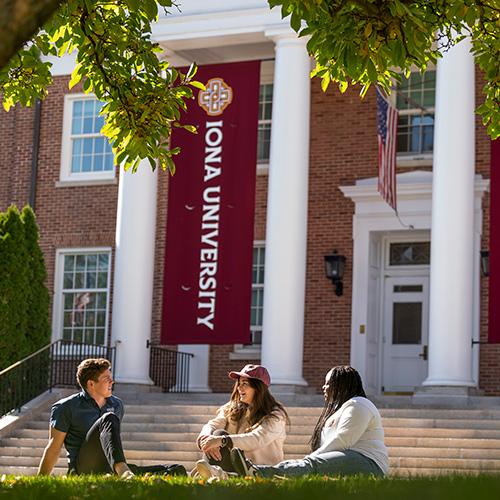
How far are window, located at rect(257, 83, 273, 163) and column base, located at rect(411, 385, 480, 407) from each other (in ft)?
21.9

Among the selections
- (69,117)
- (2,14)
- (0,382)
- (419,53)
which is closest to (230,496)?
(2,14)

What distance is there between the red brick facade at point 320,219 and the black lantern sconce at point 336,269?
188 millimetres

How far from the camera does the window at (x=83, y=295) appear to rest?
25.2m

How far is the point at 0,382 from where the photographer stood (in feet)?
64.7

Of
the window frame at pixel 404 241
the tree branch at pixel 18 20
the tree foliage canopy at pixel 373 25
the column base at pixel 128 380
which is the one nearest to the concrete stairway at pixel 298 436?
the column base at pixel 128 380

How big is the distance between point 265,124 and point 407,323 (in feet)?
14.8

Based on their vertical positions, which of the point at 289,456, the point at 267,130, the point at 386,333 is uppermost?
the point at 267,130

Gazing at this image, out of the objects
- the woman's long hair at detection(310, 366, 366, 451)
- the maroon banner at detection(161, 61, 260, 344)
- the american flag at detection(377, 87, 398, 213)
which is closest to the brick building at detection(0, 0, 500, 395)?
the maroon banner at detection(161, 61, 260, 344)

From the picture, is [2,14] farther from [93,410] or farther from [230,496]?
[93,410]

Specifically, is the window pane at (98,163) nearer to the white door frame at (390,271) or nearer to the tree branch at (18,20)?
the white door frame at (390,271)

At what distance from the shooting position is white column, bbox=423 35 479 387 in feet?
63.1

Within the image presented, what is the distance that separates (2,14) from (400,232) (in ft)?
60.8

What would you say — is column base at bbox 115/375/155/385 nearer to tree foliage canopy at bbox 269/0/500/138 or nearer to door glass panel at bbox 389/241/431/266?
door glass panel at bbox 389/241/431/266

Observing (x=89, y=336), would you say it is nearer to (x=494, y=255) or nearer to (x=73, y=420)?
(x=494, y=255)
